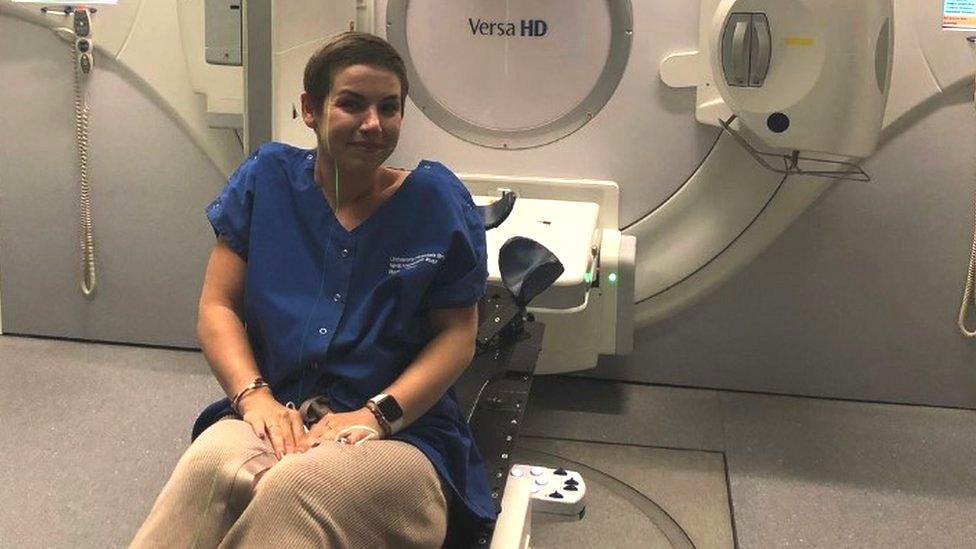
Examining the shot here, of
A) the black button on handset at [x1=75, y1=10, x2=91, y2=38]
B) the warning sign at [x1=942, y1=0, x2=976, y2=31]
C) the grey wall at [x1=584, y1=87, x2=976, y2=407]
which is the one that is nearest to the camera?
the warning sign at [x1=942, y1=0, x2=976, y2=31]

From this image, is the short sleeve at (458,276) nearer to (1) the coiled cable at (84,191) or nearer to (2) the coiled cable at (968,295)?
(2) the coiled cable at (968,295)

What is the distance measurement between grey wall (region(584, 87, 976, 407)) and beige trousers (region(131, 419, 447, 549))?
173 cm

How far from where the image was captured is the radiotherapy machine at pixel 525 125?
7.48 ft

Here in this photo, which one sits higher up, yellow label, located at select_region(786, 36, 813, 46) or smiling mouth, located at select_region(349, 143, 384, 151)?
yellow label, located at select_region(786, 36, 813, 46)

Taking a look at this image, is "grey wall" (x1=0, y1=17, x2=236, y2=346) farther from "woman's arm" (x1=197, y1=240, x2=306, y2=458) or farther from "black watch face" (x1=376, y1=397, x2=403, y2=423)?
"black watch face" (x1=376, y1=397, x2=403, y2=423)

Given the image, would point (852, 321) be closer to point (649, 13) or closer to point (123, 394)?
point (649, 13)

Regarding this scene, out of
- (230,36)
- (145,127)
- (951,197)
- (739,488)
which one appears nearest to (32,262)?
(145,127)

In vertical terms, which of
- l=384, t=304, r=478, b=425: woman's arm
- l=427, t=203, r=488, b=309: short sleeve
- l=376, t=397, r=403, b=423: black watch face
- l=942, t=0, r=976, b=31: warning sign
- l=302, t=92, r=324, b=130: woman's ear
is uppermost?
l=942, t=0, r=976, b=31: warning sign

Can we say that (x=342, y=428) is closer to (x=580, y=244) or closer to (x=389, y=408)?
(x=389, y=408)

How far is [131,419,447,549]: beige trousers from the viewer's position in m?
1.20

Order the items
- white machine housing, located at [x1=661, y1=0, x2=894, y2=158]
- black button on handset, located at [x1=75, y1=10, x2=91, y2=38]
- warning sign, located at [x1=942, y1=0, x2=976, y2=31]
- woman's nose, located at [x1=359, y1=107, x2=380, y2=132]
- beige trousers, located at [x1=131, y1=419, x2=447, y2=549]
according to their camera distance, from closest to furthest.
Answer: beige trousers, located at [x1=131, y1=419, x2=447, y2=549]
woman's nose, located at [x1=359, y1=107, x2=380, y2=132]
white machine housing, located at [x1=661, y1=0, x2=894, y2=158]
warning sign, located at [x1=942, y1=0, x2=976, y2=31]
black button on handset, located at [x1=75, y1=10, x2=91, y2=38]

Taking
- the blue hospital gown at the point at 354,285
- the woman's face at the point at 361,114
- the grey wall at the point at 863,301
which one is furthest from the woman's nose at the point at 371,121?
the grey wall at the point at 863,301

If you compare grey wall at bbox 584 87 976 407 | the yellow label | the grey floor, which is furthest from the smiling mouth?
grey wall at bbox 584 87 976 407

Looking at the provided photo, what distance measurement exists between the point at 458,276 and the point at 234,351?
0.34 metres
